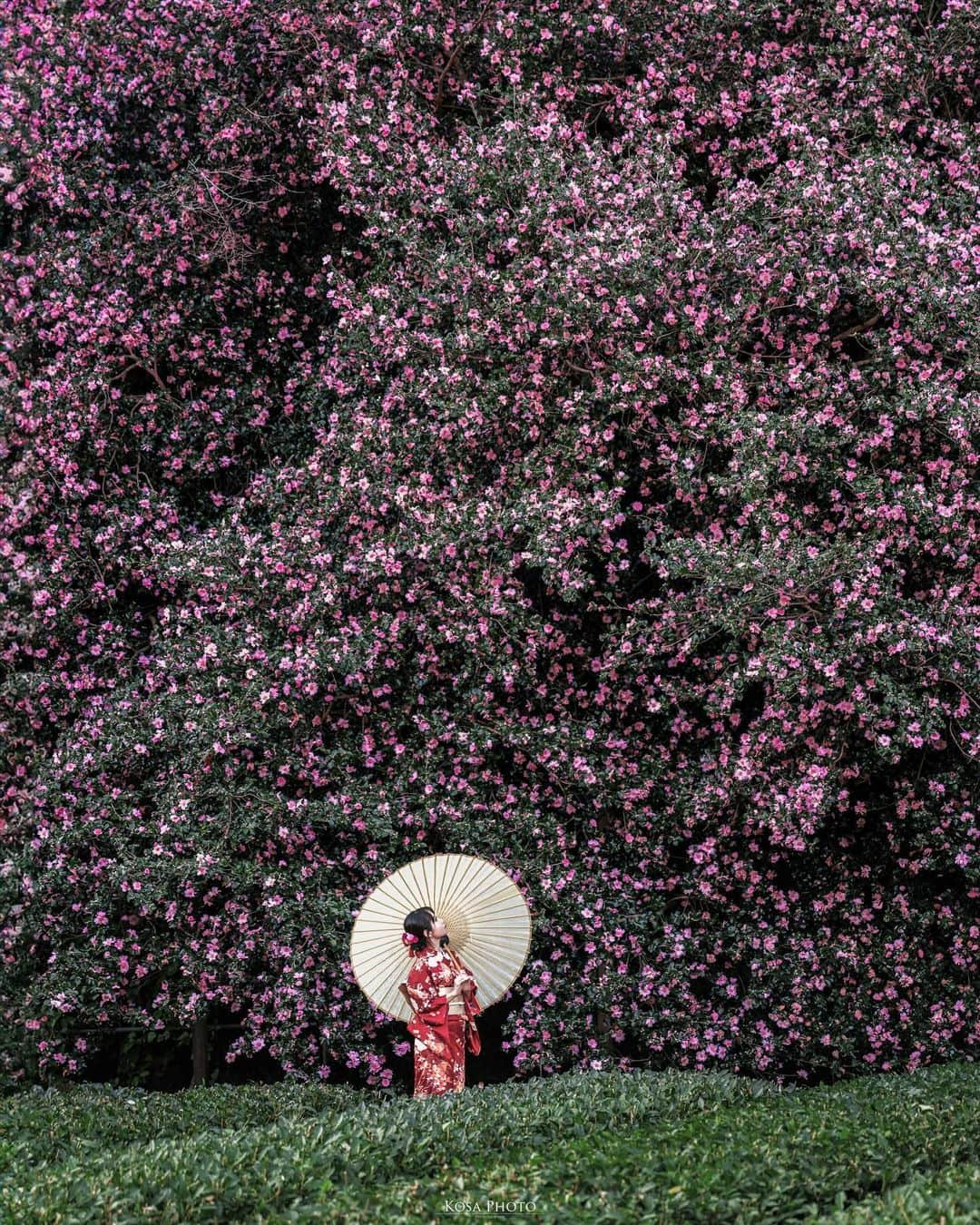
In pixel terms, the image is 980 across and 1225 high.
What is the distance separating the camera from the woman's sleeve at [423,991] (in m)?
5.59

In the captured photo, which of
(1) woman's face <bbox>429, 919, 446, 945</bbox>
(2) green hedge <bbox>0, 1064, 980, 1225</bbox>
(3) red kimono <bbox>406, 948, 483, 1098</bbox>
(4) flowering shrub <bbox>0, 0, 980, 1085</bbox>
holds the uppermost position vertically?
(4) flowering shrub <bbox>0, 0, 980, 1085</bbox>

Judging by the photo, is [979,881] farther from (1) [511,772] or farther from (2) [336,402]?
(2) [336,402]

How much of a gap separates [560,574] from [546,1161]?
12.6ft

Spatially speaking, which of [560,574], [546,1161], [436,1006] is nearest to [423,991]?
[436,1006]

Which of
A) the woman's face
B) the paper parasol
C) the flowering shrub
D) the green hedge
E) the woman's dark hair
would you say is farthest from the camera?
the flowering shrub

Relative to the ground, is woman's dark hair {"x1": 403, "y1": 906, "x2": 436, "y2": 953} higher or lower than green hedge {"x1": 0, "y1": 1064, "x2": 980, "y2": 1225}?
higher

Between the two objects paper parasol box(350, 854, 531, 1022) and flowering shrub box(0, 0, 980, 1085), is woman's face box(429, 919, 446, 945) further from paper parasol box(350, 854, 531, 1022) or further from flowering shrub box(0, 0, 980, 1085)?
flowering shrub box(0, 0, 980, 1085)

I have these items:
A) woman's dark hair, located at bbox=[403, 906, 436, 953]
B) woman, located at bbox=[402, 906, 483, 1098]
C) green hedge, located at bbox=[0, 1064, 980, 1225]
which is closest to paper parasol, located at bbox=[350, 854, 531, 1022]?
woman, located at bbox=[402, 906, 483, 1098]

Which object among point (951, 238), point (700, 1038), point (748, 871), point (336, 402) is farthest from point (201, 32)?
point (700, 1038)

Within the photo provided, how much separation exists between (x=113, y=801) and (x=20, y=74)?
19.6ft

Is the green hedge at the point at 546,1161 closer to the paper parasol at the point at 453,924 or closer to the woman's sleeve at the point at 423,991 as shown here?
the woman's sleeve at the point at 423,991

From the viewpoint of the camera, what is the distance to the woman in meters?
5.57

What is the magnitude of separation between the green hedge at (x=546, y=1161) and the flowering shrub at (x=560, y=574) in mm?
2226

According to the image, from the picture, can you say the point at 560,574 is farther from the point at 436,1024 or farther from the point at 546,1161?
the point at 546,1161
